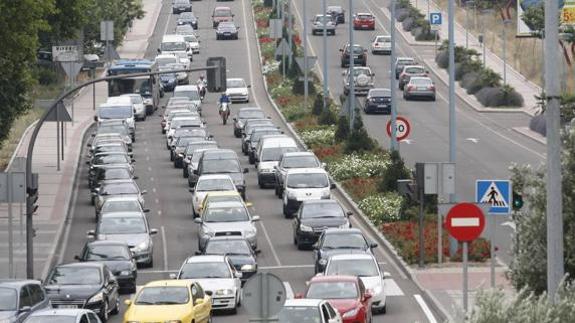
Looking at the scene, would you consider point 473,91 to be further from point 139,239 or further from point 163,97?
point 139,239

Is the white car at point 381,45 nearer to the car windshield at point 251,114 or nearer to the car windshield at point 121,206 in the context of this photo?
the car windshield at point 251,114

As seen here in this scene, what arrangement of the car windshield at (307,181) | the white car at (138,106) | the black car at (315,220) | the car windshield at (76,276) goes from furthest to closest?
the white car at (138,106) < the car windshield at (307,181) < the black car at (315,220) < the car windshield at (76,276)

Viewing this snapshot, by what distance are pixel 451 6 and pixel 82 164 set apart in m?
23.3

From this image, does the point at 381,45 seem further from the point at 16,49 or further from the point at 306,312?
the point at 306,312

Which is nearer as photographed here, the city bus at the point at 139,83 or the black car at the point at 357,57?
the city bus at the point at 139,83

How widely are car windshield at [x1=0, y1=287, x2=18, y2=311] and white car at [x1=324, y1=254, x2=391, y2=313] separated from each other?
7745mm

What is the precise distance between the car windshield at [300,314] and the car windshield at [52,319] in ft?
11.2

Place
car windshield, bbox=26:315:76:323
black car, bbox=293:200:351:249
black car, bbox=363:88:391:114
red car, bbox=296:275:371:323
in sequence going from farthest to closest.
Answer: black car, bbox=363:88:391:114, black car, bbox=293:200:351:249, red car, bbox=296:275:371:323, car windshield, bbox=26:315:76:323

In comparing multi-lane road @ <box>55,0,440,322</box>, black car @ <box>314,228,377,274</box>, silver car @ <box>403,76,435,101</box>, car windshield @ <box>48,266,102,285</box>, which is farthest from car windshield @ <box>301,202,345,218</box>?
silver car @ <box>403,76,435,101</box>

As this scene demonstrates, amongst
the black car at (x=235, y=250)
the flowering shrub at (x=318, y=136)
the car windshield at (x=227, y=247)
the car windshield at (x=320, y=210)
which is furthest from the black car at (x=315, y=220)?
the flowering shrub at (x=318, y=136)

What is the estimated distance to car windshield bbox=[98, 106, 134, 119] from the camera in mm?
72875

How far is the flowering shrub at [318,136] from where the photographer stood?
67062 millimetres

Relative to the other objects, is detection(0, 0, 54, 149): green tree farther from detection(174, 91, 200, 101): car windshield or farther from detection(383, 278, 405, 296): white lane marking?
detection(174, 91, 200, 101): car windshield

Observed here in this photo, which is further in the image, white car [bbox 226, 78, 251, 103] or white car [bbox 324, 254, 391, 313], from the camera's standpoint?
white car [bbox 226, 78, 251, 103]
